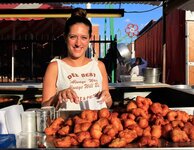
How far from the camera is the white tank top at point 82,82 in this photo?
2.56 meters

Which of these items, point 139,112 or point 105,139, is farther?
point 139,112

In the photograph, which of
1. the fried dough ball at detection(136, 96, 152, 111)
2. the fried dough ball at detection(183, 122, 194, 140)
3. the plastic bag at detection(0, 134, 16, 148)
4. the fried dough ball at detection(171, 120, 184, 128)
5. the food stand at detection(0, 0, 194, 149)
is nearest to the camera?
the plastic bag at detection(0, 134, 16, 148)

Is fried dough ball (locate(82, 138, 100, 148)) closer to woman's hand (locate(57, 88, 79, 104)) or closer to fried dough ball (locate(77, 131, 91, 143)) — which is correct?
fried dough ball (locate(77, 131, 91, 143))

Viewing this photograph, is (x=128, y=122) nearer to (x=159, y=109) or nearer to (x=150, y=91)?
(x=159, y=109)

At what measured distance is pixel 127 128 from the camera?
5.72ft

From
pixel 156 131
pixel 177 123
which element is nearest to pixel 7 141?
pixel 156 131

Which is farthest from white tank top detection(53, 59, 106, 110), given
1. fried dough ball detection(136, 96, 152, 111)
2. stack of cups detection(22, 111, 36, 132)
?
stack of cups detection(22, 111, 36, 132)

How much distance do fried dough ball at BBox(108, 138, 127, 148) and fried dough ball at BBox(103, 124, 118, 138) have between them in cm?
9

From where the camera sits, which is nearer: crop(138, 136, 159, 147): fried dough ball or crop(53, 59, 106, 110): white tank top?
crop(138, 136, 159, 147): fried dough ball

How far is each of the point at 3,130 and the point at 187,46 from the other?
9.98 metres

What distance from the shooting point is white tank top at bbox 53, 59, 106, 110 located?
256cm

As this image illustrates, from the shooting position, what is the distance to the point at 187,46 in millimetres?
11062

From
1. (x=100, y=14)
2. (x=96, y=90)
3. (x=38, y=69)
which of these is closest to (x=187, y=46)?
(x=38, y=69)

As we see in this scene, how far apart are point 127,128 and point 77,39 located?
3.28ft
